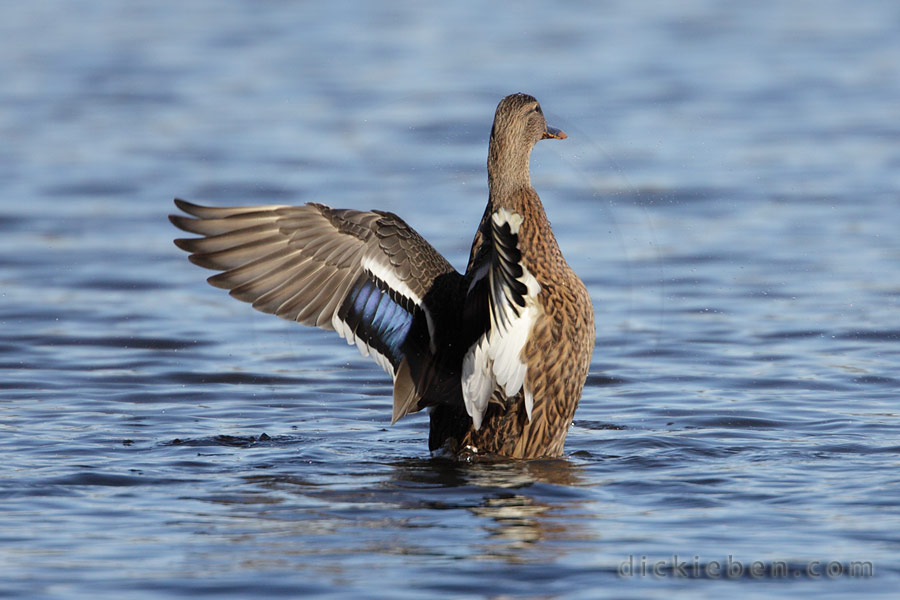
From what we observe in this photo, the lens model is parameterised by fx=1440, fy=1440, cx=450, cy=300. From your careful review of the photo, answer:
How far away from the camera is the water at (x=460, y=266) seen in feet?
18.6

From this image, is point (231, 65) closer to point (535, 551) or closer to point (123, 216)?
point (123, 216)

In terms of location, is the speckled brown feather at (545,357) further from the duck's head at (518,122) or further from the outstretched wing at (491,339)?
the duck's head at (518,122)

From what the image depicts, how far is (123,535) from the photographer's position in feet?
19.1

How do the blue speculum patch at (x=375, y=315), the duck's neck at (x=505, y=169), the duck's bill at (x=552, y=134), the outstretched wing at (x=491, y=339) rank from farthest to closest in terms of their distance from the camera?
1. the duck's bill at (x=552, y=134)
2. the duck's neck at (x=505, y=169)
3. the blue speculum patch at (x=375, y=315)
4. the outstretched wing at (x=491, y=339)

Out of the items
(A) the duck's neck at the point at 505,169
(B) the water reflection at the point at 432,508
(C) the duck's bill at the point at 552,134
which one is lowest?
(B) the water reflection at the point at 432,508

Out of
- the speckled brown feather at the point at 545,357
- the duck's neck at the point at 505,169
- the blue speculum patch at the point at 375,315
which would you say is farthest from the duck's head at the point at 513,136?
the blue speculum patch at the point at 375,315

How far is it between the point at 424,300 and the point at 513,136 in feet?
3.42

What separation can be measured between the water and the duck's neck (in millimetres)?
1352

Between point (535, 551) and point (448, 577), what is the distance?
0.44 metres

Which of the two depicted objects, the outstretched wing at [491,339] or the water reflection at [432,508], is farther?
the outstretched wing at [491,339]

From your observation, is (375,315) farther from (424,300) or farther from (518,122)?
(518,122)

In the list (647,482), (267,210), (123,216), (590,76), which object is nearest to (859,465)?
(647,482)

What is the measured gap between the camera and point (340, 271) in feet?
21.9

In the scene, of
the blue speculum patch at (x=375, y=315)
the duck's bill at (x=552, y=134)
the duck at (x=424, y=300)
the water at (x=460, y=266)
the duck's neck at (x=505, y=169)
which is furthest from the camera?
the duck's bill at (x=552, y=134)
